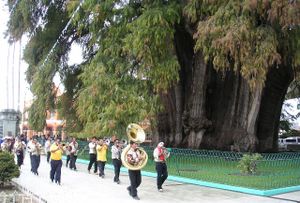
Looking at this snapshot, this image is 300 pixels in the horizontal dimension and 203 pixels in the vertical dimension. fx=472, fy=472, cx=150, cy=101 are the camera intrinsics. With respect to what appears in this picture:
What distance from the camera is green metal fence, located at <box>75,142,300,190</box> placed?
47.9 feet

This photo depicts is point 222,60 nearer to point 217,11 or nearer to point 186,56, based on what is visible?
point 217,11

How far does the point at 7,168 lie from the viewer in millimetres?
14367

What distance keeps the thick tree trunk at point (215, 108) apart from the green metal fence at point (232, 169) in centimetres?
623

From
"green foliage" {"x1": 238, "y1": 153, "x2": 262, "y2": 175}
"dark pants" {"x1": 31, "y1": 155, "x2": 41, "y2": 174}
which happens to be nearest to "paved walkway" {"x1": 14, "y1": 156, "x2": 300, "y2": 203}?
"green foliage" {"x1": 238, "y1": 153, "x2": 262, "y2": 175}

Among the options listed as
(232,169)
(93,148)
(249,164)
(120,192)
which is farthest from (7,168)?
(249,164)

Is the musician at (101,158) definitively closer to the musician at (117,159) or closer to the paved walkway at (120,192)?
the paved walkway at (120,192)

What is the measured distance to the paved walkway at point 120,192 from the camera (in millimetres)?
12797

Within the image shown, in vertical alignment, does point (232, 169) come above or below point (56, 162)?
below

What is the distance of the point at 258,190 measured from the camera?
13820 mm

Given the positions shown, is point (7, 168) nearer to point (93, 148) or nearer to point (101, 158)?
point (101, 158)

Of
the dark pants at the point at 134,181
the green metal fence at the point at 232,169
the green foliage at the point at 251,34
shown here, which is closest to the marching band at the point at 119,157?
the dark pants at the point at 134,181

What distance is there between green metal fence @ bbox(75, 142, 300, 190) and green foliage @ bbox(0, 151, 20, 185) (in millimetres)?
6024

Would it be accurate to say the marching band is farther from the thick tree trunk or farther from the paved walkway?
the thick tree trunk

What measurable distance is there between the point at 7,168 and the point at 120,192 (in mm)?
3535
